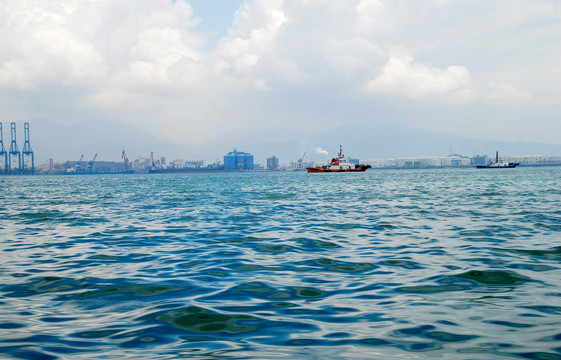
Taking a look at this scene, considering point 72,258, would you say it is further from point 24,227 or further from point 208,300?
point 24,227

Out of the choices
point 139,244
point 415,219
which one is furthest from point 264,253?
point 415,219

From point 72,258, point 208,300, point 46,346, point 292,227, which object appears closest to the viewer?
point 46,346

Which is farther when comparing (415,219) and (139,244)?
(415,219)

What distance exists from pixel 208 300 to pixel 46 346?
227 centimetres

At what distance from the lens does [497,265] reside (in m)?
8.88

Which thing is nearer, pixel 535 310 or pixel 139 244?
pixel 535 310

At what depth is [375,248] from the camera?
11180 millimetres

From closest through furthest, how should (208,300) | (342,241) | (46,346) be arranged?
(46,346)
(208,300)
(342,241)

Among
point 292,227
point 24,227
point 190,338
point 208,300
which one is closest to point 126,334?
point 190,338

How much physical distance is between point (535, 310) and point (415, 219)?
1152 cm

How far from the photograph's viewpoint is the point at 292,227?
15.8 metres

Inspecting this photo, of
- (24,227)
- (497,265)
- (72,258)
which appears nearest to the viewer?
(497,265)

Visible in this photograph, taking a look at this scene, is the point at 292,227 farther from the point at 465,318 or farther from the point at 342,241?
the point at 465,318

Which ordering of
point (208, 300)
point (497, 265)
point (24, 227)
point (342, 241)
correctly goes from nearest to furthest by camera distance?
point (208, 300) < point (497, 265) < point (342, 241) < point (24, 227)
